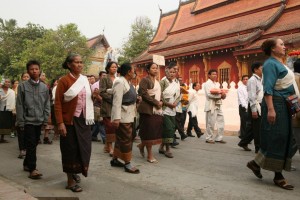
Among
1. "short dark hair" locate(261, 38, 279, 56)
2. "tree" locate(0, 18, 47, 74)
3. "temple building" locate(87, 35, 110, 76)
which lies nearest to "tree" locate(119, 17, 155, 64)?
"temple building" locate(87, 35, 110, 76)

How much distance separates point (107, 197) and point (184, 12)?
2429 centimetres

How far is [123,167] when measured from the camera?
5.12 metres

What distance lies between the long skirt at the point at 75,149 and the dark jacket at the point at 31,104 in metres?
1.10

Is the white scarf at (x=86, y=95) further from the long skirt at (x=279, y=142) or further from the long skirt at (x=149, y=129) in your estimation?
the long skirt at (x=279, y=142)

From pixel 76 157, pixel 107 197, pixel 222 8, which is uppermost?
pixel 222 8

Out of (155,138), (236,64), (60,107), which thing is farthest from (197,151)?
(236,64)

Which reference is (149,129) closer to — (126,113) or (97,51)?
(126,113)

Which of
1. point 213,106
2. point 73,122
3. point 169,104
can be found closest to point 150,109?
point 169,104

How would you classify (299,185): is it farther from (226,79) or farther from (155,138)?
(226,79)

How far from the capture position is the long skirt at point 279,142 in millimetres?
3930

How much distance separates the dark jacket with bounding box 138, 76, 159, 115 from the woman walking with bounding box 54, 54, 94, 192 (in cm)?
158

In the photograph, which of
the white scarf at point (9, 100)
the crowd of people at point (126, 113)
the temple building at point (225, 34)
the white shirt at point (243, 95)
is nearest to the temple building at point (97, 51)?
the temple building at point (225, 34)

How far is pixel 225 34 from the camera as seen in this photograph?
1862 cm

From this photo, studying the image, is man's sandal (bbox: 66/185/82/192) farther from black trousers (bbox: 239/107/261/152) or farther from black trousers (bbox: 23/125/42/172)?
black trousers (bbox: 239/107/261/152)
